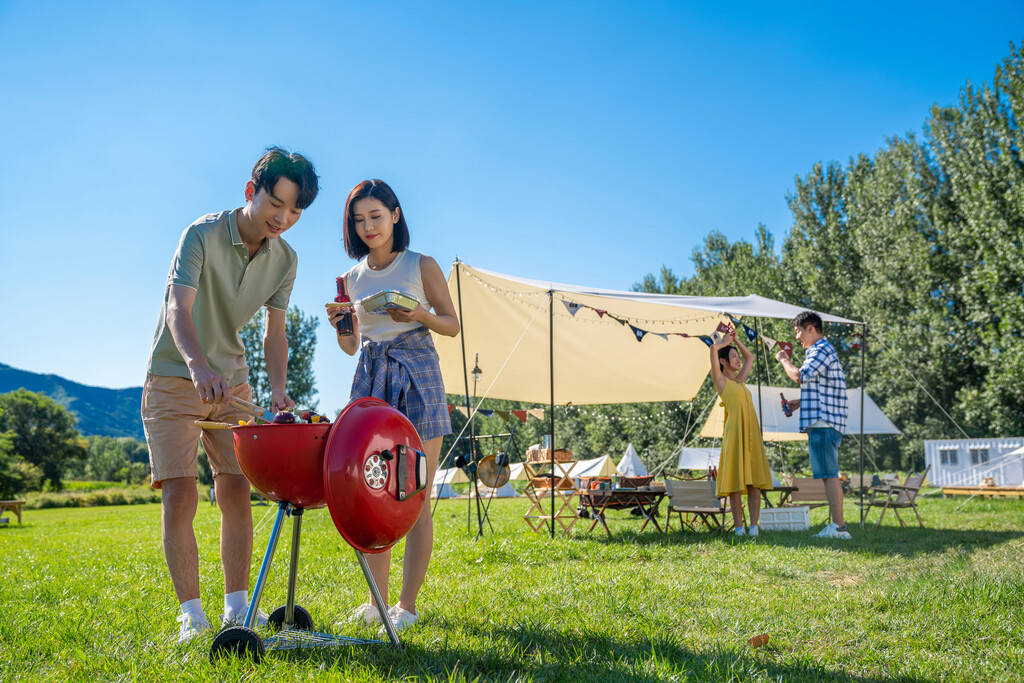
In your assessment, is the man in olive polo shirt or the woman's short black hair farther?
the woman's short black hair

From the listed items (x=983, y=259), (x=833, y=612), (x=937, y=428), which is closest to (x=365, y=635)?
(x=833, y=612)

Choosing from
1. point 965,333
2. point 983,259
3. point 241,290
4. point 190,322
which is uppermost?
point 983,259

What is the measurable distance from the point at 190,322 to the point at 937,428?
24.3 metres

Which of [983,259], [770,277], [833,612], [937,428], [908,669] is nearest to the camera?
[908,669]

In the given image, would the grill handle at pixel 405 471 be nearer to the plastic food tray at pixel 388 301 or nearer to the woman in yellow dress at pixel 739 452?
the plastic food tray at pixel 388 301

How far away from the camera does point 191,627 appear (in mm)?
2080

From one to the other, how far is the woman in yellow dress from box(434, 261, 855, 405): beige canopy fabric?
94 centimetres

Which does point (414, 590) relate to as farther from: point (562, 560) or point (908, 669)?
point (562, 560)

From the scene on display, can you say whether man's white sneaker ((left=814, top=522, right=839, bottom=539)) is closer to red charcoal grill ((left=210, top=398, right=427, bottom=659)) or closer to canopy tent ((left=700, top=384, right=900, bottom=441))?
red charcoal grill ((left=210, top=398, right=427, bottom=659))

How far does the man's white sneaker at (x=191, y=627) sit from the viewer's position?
6.66 feet

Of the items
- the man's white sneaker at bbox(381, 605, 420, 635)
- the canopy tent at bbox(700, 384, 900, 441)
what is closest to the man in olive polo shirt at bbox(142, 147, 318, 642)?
the man's white sneaker at bbox(381, 605, 420, 635)

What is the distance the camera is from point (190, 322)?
7.05 ft

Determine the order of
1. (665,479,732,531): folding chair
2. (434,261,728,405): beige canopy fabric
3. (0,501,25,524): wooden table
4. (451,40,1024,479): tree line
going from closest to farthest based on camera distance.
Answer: (665,479,732,531): folding chair
(434,261,728,405): beige canopy fabric
(0,501,25,524): wooden table
(451,40,1024,479): tree line

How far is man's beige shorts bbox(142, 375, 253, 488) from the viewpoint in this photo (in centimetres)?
221
